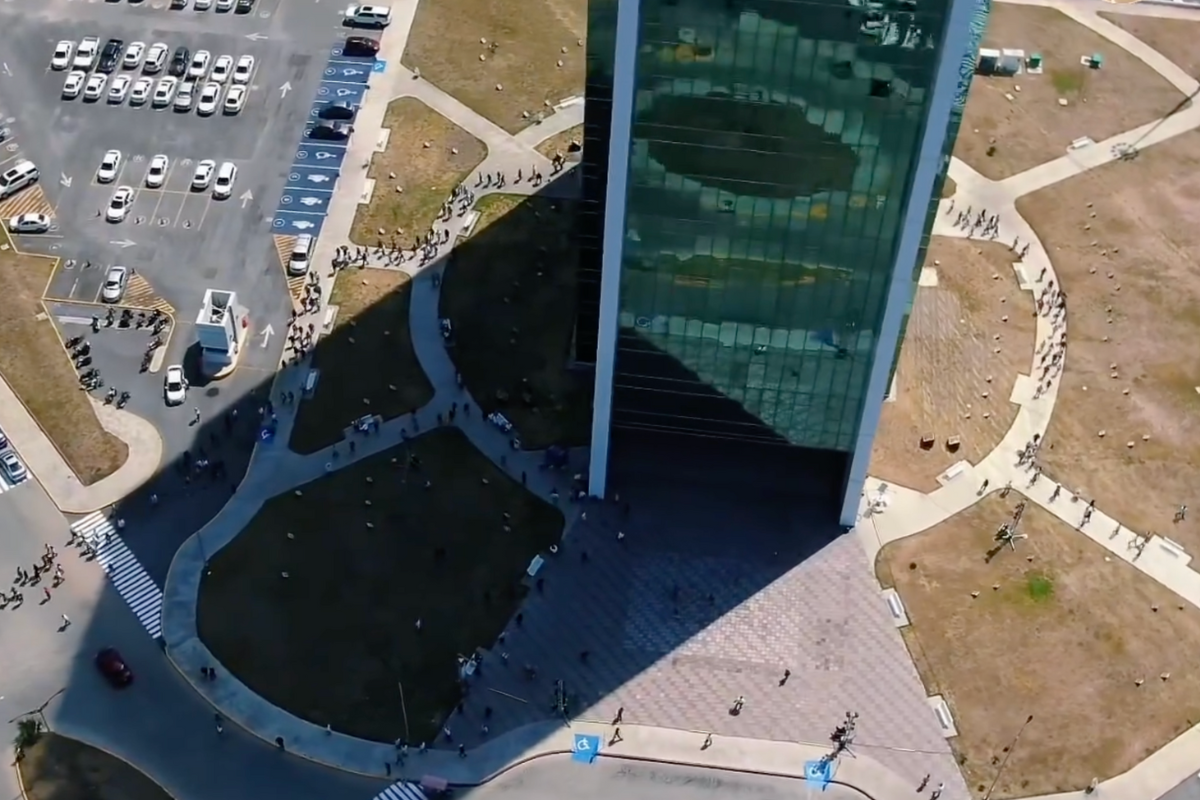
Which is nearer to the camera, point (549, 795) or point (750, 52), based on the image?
point (750, 52)

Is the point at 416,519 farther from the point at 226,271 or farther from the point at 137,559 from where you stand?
the point at 226,271

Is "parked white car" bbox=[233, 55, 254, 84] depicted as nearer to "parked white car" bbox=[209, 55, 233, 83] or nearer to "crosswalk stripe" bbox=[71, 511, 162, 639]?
"parked white car" bbox=[209, 55, 233, 83]

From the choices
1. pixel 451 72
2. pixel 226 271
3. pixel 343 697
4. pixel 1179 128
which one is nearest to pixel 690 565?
pixel 343 697

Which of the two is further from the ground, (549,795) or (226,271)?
(226,271)

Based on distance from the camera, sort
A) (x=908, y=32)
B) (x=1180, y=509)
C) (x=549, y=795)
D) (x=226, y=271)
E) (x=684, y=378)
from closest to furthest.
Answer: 1. (x=908, y=32)
2. (x=549, y=795)
3. (x=684, y=378)
4. (x=1180, y=509)
5. (x=226, y=271)

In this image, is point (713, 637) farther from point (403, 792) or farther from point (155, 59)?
point (155, 59)

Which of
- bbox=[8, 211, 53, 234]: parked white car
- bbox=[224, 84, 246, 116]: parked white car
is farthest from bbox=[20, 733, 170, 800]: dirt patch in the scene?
bbox=[224, 84, 246, 116]: parked white car

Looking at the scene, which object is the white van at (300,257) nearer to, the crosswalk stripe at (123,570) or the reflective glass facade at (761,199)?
the crosswalk stripe at (123,570)

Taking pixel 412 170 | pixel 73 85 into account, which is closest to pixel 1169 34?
pixel 412 170
